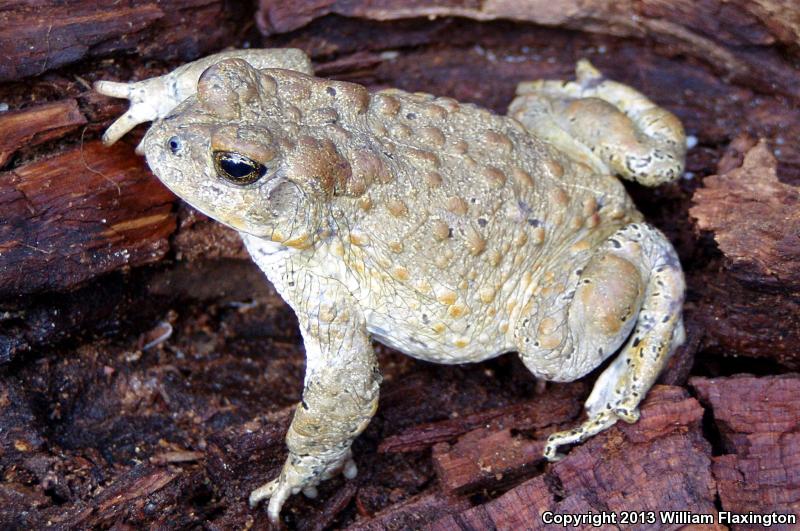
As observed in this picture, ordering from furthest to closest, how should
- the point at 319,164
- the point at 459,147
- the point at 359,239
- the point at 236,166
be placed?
the point at 459,147 < the point at 359,239 < the point at 319,164 < the point at 236,166

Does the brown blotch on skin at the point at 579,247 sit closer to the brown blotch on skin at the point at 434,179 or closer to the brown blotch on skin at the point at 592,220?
the brown blotch on skin at the point at 592,220

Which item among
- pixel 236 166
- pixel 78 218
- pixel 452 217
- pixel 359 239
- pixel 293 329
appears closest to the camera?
pixel 236 166

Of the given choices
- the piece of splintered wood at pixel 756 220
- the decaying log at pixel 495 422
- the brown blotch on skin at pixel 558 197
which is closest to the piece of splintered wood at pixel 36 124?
the decaying log at pixel 495 422

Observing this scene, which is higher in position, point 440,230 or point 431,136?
point 431,136

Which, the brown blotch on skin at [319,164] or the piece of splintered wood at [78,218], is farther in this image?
the piece of splintered wood at [78,218]

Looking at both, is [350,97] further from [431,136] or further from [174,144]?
[174,144]

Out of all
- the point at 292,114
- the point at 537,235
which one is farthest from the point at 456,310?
the point at 292,114

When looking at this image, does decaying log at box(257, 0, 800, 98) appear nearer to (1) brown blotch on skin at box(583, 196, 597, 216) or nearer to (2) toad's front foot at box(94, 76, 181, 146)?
(2) toad's front foot at box(94, 76, 181, 146)
